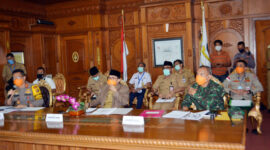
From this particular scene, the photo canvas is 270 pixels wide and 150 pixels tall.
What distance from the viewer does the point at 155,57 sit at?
757 cm

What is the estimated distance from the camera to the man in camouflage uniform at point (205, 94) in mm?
3406

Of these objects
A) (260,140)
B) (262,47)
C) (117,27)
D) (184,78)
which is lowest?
(260,140)

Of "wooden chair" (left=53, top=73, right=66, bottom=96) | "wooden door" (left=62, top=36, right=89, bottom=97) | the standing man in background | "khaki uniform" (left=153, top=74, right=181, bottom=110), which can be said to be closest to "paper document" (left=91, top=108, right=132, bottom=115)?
"khaki uniform" (left=153, top=74, right=181, bottom=110)

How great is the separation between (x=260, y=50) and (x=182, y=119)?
5.14 meters

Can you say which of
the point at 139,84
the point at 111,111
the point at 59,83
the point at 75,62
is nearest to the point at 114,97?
the point at 111,111

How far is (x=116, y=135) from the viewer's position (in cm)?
222

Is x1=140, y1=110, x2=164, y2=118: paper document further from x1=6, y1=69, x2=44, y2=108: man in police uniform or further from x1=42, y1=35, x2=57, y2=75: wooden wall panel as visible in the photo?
x1=42, y1=35, x2=57, y2=75: wooden wall panel

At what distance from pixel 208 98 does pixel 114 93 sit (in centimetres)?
149

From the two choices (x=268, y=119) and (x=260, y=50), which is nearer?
(x=268, y=119)

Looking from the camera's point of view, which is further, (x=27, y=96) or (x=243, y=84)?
(x=243, y=84)

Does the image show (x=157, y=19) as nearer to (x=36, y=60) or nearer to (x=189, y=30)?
(x=189, y=30)

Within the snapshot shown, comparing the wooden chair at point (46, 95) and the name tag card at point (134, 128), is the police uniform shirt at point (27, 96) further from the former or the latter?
the name tag card at point (134, 128)

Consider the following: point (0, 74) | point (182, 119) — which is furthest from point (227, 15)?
point (0, 74)

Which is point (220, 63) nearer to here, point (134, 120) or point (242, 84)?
point (242, 84)
